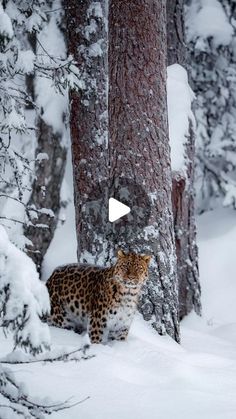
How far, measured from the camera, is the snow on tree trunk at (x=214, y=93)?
573 inches

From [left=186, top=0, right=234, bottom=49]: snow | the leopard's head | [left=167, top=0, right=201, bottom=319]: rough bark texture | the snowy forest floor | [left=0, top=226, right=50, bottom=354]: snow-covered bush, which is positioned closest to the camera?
[left=0, top=226, right=50, bottom=354]: snow-covered bush

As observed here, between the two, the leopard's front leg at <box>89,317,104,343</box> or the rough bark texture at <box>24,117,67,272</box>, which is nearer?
the leopard's front leg at <box>89,317,104,343</box>

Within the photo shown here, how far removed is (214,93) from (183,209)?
576cm

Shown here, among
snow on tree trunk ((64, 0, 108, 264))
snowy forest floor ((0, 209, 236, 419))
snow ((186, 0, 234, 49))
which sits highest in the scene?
snow ((186, 0, 234, 49))

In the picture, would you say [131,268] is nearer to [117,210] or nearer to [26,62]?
[117,210]

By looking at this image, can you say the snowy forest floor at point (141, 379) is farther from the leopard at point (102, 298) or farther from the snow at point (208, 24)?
the snow at point (208, 24)

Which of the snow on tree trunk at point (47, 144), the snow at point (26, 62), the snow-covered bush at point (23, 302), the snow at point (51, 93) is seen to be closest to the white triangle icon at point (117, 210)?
the snow at point (26, 62)

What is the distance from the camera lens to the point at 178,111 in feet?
34.8

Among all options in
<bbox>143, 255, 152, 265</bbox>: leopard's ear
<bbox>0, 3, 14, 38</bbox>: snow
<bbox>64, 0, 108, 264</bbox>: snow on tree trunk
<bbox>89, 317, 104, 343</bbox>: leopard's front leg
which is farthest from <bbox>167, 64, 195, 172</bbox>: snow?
<bbox>0, 3, 14, 38</bbox>: snow

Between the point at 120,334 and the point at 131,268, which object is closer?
the point at 131,268

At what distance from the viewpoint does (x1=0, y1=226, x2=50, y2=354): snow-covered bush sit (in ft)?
14.0

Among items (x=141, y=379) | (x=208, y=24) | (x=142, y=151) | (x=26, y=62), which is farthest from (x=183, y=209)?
(x=208, y=24)

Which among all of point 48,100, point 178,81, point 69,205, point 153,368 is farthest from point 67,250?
point 153,368

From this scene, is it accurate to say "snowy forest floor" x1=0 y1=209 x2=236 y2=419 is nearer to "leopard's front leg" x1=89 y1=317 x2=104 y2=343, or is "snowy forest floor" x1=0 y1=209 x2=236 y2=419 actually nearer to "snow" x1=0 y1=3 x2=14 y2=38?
"leopard's front leg" x1=89 y1=317 x2=104 y2=343
